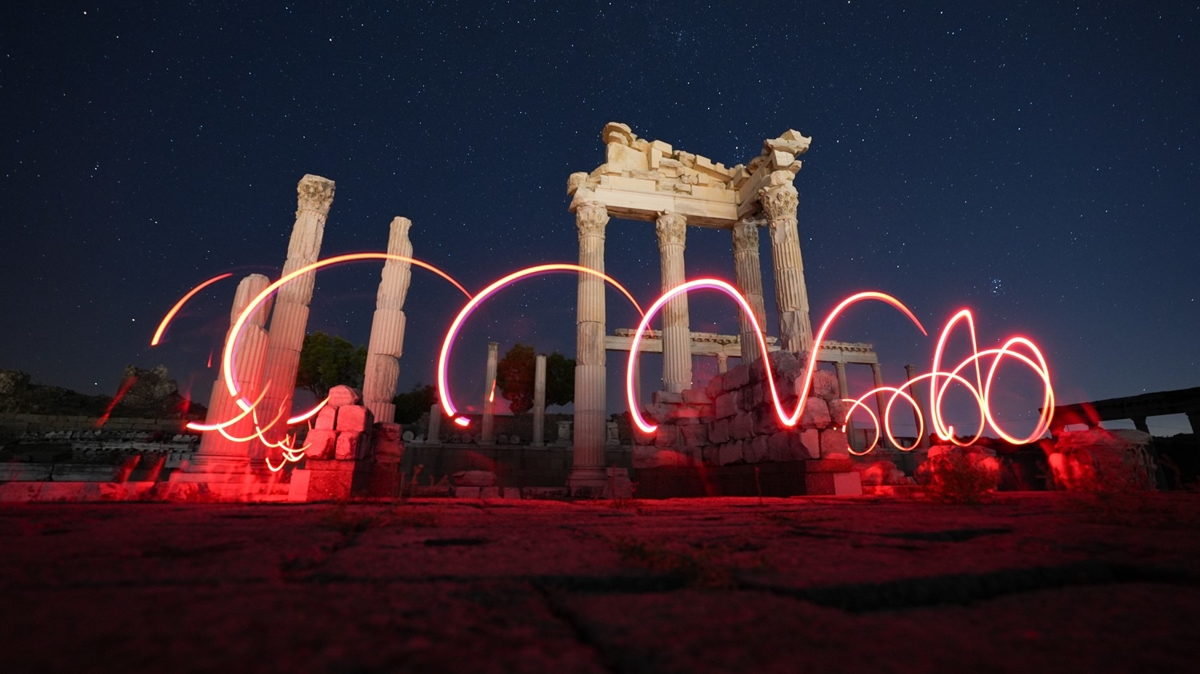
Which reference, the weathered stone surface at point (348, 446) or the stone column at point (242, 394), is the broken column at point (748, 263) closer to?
the weathered stone surface at point (348, 446)

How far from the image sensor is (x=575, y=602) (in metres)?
1.58

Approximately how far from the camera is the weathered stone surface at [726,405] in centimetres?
1305

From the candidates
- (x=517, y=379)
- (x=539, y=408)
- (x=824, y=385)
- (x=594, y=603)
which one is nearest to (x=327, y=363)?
(x=517, y=379)

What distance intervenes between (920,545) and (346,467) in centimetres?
1006

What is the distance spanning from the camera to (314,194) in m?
15.4

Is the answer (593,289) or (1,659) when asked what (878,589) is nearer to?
(1,659)

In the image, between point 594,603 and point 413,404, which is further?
point 413,404

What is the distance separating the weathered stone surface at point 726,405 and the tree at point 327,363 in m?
34.7

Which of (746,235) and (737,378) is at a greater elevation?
(746,235)

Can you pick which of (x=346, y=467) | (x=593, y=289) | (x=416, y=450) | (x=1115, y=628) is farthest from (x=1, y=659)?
(x=416, y=450)

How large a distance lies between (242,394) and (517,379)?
3359 centimetres

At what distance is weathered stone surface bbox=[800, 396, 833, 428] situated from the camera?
33.1 feet

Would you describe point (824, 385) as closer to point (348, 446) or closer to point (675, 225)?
point (348, 446)

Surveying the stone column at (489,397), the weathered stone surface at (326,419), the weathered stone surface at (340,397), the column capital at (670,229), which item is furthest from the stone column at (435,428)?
the weathered stone surface at (326,419)
